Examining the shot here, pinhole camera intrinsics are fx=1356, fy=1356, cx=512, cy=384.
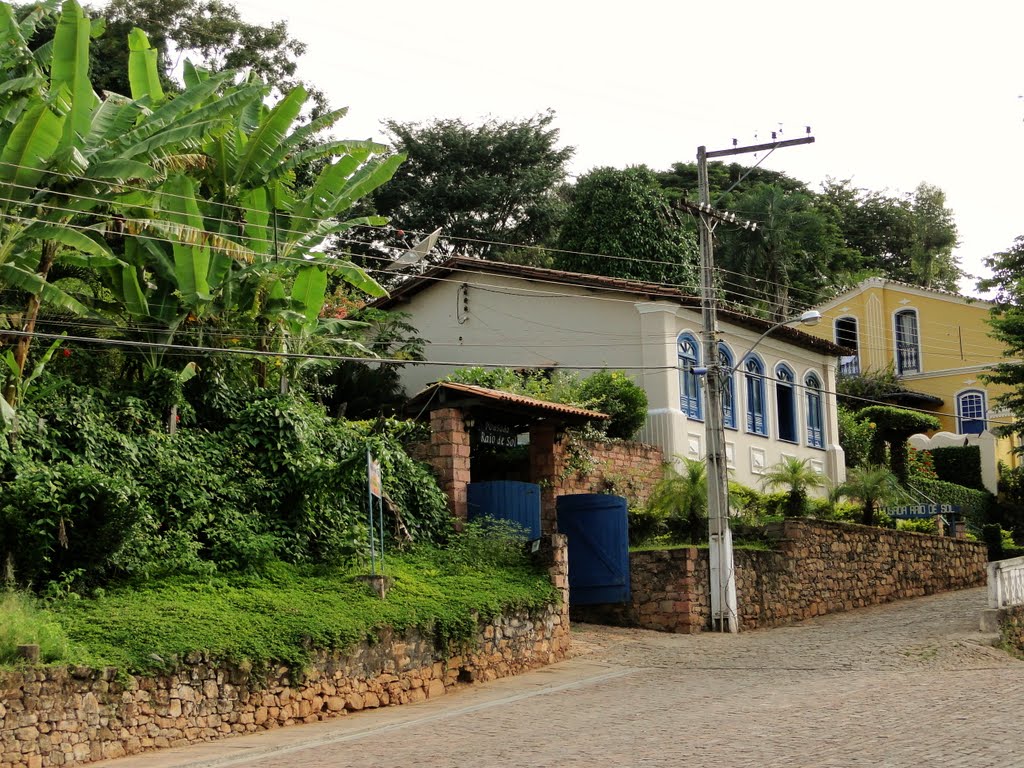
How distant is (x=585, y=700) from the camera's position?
16766 mm

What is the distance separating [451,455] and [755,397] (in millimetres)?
12714

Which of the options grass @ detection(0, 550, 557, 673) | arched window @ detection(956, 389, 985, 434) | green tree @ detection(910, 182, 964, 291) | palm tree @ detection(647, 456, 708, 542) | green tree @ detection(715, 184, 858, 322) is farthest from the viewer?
green tree @ detection(910, 182, 964, 291)

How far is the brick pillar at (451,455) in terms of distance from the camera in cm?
2225

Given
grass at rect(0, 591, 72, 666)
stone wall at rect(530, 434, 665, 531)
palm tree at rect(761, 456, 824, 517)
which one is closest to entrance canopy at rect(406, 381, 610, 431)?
stone wall at rect(530, 434, 665, 531)

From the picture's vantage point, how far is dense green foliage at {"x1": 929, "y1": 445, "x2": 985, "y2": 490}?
4038 cm

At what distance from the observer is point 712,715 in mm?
14891

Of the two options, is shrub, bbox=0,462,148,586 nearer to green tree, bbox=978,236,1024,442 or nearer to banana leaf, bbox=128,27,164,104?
banana leaf, bbox=128,27,164,104

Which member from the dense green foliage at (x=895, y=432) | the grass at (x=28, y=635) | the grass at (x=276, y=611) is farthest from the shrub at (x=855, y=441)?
the grass at (x=28, y=635)

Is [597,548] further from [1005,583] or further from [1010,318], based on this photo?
[1010,318]

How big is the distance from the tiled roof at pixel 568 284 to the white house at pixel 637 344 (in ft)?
0.10

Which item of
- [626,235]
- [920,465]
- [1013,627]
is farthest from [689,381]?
[920,465]

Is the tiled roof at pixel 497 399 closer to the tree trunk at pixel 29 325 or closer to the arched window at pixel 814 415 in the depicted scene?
the tree trunk at pixel 29 325

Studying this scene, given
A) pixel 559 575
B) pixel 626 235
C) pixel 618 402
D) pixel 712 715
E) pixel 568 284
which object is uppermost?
pixel 626 235

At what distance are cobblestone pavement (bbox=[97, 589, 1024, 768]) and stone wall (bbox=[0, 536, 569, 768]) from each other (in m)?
0.32
